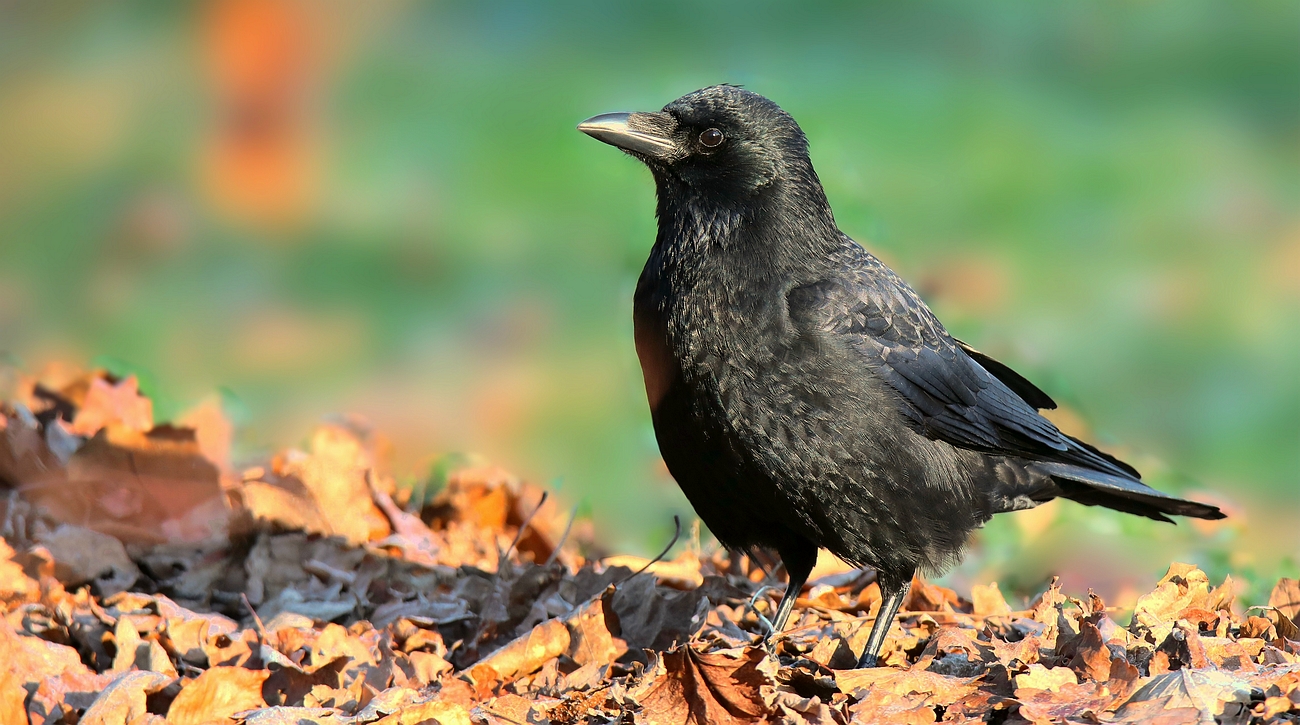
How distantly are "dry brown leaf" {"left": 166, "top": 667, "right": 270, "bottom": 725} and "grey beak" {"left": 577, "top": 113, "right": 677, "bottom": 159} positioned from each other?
1883 millimetres

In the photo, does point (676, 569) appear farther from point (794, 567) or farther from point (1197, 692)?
point (1197, 692)

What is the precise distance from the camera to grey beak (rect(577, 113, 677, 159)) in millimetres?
4102

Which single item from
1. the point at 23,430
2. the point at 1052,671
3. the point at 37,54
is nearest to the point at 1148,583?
the point at 1052,671

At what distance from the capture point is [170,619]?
3.70 metres

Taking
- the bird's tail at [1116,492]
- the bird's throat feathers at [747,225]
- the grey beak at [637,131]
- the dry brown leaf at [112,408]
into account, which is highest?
the grey beak at [637,131]

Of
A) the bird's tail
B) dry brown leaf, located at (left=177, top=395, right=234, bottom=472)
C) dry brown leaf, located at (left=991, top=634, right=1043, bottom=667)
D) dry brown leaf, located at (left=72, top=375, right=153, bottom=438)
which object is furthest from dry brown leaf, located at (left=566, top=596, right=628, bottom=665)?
dry brown leaf, located at (left=72, top=375, right=153, bottom=438)

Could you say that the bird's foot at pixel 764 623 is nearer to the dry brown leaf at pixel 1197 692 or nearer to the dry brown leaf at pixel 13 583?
the dry brown leaf at pixel 1197 692

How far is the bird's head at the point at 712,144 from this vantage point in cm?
416

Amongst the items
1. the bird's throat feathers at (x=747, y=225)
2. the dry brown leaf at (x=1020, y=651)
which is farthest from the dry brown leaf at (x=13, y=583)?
the dry brown leaf at (x=1020, y=651)

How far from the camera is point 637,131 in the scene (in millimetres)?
4121

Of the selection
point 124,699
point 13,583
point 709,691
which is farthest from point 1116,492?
point 13,583

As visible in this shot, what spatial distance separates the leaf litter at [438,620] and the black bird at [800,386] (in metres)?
0.31

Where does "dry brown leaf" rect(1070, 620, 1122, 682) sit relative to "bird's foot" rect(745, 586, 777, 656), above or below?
above

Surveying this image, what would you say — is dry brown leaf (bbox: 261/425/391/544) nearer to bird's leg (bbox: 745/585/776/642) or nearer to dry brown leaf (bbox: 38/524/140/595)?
dry brown leaf (bbox: 38/524/140/595)
